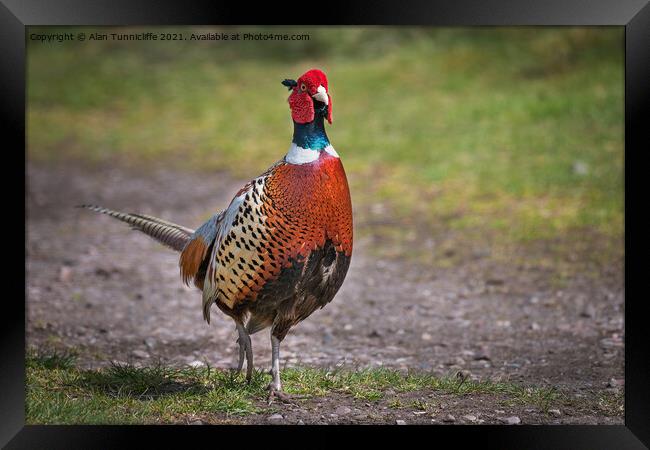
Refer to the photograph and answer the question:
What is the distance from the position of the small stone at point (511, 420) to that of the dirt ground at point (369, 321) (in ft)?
0.12

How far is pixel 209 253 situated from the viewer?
4500mm

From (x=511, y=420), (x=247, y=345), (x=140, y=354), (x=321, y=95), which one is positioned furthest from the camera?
(x=140, y=354)

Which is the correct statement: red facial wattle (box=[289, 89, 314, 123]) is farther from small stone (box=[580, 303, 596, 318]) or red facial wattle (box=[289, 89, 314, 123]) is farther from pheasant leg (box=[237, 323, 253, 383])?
small stone (box=[580, 303, 596, 318])

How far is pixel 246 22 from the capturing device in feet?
13.3

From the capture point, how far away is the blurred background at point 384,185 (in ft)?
19.5

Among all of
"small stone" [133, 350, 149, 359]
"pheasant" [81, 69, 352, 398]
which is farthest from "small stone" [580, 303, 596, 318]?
"small stone" [133, 350, 149, 359]

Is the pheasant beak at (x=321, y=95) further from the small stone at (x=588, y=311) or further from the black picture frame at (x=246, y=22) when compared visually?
the small stone at (x=588, y=311)

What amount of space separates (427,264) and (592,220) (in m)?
1.68

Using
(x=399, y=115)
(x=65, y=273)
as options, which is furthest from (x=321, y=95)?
(x=399, y=115)

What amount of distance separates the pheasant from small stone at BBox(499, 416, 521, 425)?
102 cm

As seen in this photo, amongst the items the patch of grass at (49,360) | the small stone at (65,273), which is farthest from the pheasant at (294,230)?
the small stone at (65,273)

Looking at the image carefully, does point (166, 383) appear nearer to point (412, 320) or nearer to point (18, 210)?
point (18, 210)

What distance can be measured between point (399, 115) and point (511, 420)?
707cm

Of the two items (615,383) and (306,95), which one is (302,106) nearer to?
(306,95)
